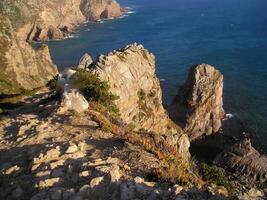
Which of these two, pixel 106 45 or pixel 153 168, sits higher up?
pixel 153 168

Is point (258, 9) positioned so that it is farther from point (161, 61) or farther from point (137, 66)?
point (137, 66)

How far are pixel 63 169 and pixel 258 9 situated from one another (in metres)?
191

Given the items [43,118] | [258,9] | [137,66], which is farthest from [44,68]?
[258,9]

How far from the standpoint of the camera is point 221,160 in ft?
203

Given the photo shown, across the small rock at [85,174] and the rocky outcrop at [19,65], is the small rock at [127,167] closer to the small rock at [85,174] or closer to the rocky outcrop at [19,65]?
the small rock at [85,174]

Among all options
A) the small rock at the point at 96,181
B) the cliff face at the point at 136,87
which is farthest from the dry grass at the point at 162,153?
the cliff face at the point at 136,87

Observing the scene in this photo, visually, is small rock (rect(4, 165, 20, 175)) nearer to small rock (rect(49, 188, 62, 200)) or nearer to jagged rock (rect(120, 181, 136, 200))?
small rock (rect(49, 188, 62, 200))

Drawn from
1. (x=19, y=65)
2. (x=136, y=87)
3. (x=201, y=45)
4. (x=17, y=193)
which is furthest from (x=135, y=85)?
(x=201, y=45)

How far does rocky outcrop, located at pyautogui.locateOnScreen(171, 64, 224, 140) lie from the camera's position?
7475 centimetres

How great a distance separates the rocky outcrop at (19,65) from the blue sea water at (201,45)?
26.5 meters

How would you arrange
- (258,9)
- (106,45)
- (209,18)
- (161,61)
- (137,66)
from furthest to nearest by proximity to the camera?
(258,9)
(209,18)
(106,45)
(161,61)
(137,66)

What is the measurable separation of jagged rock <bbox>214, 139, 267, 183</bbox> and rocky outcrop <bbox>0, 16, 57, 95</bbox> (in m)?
31.2

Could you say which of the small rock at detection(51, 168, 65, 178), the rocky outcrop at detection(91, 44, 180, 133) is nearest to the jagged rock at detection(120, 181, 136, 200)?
the small rock at detection(51, 168, 65, 178)

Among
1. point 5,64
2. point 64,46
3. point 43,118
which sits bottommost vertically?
point 64,46
